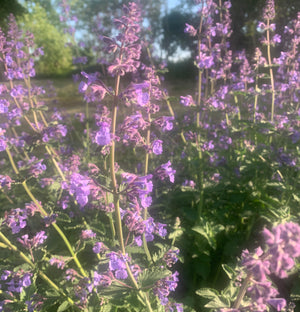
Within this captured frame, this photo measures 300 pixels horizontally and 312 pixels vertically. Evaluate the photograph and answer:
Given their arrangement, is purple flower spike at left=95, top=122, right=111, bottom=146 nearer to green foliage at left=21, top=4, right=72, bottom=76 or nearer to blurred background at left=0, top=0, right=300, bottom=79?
blurred background at left=0, top=0, right=300, bottom=79

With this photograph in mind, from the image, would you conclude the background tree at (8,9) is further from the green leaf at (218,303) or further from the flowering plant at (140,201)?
the green leaf at (218,303)

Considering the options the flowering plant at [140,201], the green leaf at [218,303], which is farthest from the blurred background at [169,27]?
the green leaf at [218,303]

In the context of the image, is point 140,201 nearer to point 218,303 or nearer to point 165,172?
point 165,172

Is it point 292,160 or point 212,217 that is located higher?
point 292,160

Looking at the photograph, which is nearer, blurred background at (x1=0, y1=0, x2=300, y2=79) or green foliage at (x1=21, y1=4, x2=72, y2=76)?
blurred background at (x1=0, y1=0, x2=300, y2=79)

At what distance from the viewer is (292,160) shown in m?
3.85

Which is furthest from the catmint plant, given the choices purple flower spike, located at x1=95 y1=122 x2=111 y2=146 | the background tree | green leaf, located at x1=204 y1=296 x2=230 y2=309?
the background tree

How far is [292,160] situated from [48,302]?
3492 mm

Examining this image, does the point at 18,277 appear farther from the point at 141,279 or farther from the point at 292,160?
the point at 292,160

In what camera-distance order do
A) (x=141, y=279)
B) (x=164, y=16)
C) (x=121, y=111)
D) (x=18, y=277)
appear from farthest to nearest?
(x=164, y=16), (x=121, y=111), (x=18, y=277), (x=141, y=279)

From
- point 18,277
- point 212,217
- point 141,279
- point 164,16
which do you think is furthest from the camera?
point 164,16

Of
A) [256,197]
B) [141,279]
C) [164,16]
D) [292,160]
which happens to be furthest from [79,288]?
[164,16]

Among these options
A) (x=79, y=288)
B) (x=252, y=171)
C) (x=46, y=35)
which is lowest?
(x=79, y=288)

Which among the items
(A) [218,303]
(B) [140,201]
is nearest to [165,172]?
(B) [140,201]
